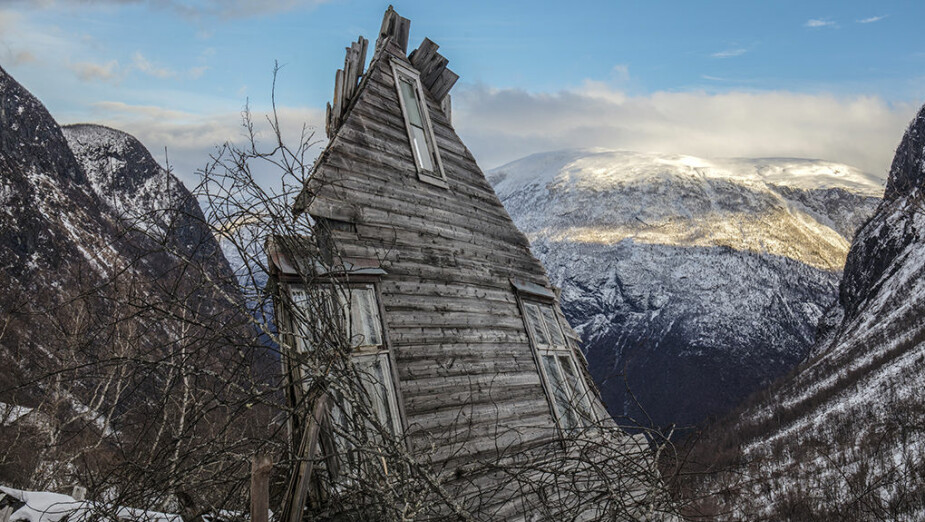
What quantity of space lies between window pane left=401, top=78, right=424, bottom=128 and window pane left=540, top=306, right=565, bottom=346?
3.46 metres

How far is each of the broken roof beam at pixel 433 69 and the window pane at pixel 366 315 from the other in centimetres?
492

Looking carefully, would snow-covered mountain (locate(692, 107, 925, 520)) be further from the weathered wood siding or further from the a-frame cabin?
the weathered wood siding

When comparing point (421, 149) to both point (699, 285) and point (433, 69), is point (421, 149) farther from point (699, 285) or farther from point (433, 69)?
point (699, 285)

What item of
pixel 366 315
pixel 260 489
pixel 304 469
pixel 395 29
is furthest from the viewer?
pixel 395 29

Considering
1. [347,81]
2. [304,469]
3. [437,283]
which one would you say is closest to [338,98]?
[347,81]

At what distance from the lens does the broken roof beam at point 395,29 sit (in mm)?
9195

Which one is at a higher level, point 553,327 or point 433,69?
point 433,69

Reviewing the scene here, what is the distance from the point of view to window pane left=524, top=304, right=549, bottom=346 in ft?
25.7

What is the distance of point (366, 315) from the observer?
588 cm

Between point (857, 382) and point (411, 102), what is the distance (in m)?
79.9

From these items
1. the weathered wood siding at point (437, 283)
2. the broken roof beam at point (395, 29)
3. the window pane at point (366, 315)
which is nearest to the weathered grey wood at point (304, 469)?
the weathered wood siding at point (437, 283)

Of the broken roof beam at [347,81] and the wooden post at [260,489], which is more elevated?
the broken roof beam at [347,81]

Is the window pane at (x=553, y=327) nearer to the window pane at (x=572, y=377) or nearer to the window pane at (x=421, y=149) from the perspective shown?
the window pane at (x=572, y=377)

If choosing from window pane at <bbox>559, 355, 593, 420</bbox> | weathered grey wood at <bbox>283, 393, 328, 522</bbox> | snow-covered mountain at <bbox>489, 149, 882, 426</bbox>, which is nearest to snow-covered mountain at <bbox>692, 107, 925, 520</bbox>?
window pane at <bbox>559, 355, 593, 420</bbox>
